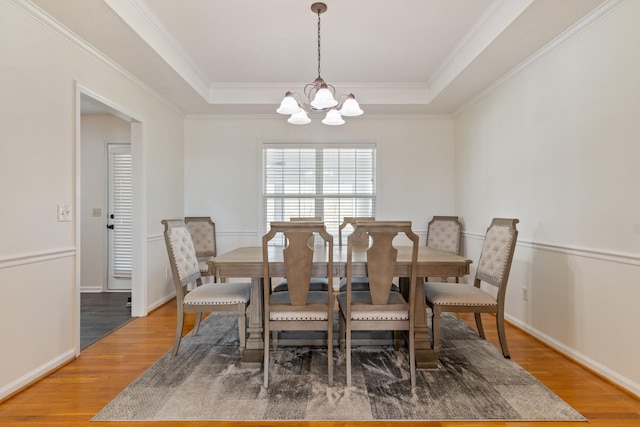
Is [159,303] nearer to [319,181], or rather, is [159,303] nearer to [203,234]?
[203,234]

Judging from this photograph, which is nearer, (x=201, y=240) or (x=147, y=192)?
(x=147, y=192)

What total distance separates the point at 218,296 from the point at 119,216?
116 inches

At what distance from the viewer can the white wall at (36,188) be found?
6.84ft

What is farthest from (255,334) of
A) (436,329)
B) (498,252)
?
(498,252)

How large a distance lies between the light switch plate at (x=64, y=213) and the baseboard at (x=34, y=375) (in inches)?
38.3

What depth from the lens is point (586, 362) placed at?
95.2 inches

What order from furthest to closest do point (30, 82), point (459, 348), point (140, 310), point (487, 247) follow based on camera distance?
point (140, 310) → point (487, 247) → point (459, 348) → point (30, 82)

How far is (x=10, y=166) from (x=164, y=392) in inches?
65.6

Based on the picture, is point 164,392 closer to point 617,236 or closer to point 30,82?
point 30,82

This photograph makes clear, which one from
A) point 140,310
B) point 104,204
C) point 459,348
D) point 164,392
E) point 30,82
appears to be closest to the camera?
point 164,392

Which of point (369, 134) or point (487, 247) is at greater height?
point (369, 134)

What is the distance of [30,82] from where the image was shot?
7.38 feet

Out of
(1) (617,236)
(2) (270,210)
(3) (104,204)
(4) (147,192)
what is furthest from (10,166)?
(1) (617,236)

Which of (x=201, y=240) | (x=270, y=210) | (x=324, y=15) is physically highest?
(x=324, y=15)
